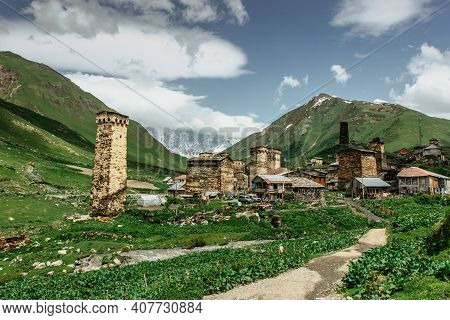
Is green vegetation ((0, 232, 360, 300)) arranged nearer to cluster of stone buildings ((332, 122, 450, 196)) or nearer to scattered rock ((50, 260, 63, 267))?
scattered rock ((50, 260, 63, 267))

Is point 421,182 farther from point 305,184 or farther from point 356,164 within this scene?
point 305,184

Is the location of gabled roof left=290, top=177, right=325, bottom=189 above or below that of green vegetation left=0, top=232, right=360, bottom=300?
above

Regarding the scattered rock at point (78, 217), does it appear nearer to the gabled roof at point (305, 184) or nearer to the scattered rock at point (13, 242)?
the scattered rock at point (13, 242)

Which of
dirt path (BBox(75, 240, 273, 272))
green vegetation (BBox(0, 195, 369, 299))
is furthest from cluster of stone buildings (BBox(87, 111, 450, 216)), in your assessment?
dirt path (BBox(75, 240, 273, 272))

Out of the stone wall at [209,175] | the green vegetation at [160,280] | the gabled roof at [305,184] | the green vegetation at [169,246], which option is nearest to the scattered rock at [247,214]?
the green vegetation at [169,246]

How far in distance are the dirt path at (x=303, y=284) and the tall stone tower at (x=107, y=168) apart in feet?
94.3

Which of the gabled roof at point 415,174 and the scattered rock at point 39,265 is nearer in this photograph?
the scattered rock at point 39,265

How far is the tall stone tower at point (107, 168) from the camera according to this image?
43.9 metres

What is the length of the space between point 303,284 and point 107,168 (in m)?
32.1

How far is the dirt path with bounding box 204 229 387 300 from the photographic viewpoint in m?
16.1

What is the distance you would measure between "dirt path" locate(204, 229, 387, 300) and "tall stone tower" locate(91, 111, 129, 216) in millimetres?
28755

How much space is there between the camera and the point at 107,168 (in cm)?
4388

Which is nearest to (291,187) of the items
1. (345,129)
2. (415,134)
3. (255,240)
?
(255,240)

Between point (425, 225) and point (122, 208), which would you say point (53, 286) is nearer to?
point (122, 208)
